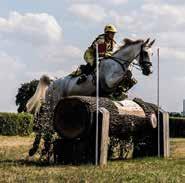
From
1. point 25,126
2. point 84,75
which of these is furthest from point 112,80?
point 25,126

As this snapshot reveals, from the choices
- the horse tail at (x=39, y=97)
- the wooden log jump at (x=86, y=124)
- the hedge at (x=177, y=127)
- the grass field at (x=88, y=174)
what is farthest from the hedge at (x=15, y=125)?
the grass field at (x=88, y=174)

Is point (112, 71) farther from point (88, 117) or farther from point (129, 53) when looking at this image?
point (88, 117)

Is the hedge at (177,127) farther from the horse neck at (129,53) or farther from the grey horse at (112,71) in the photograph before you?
the horse neck at (129,53)

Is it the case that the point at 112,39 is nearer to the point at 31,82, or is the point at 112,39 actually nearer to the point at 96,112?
the point at 96,112

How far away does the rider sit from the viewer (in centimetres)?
1547

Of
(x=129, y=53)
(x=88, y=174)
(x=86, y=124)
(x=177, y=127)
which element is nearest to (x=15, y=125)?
(x=177, y=127)

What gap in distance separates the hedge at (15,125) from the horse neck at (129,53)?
18.8m

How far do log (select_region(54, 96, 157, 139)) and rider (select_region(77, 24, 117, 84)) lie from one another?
153 centimetres

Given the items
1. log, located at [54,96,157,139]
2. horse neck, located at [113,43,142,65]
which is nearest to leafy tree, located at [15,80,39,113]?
horse neck, located at [113,43,142,65]

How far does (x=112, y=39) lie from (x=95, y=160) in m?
4.08

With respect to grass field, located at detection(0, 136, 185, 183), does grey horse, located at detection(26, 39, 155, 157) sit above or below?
above

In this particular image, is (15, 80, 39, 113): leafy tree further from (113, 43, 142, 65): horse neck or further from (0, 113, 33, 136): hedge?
(113, 43, 142, 65): horse neck

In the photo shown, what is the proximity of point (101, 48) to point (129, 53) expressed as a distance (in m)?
0.76

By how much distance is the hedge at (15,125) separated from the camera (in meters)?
34.1
